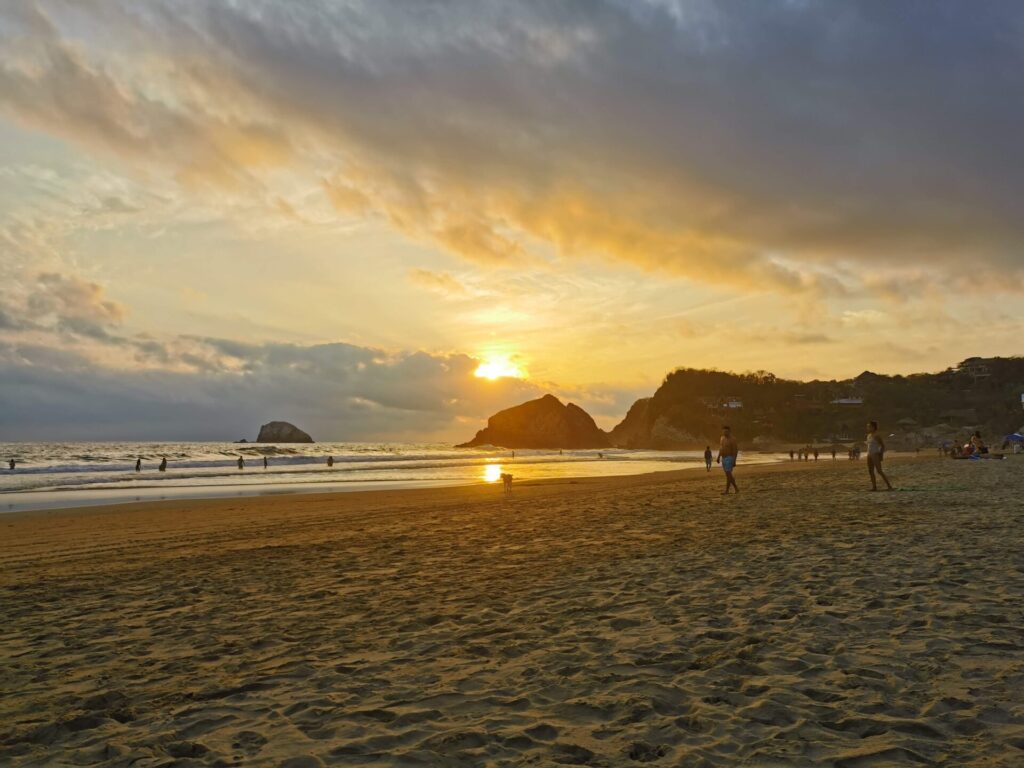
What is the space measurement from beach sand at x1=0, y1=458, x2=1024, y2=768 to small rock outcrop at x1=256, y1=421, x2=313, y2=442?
181 m

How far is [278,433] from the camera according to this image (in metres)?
184

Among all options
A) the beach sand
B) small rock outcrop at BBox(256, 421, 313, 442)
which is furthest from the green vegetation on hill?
the beach sand

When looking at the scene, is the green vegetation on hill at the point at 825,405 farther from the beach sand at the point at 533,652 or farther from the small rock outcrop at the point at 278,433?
the beach sand at the point at 533,652

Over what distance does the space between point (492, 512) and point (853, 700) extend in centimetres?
1470

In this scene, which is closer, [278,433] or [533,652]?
[533,652]

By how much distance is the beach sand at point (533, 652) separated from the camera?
404cm

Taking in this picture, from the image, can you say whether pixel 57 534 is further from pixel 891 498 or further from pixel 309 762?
pixel 891 498

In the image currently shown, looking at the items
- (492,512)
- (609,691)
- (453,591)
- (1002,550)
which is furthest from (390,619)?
(492,512)

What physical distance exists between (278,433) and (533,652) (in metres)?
190

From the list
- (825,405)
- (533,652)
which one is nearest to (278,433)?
(825,405)

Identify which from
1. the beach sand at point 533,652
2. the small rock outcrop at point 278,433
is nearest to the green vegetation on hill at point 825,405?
the small rock outcrop at point 278,433

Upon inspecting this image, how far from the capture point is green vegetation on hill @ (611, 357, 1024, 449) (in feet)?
465

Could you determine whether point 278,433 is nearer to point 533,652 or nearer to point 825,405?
point 825,405

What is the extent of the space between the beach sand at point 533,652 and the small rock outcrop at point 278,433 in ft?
593
